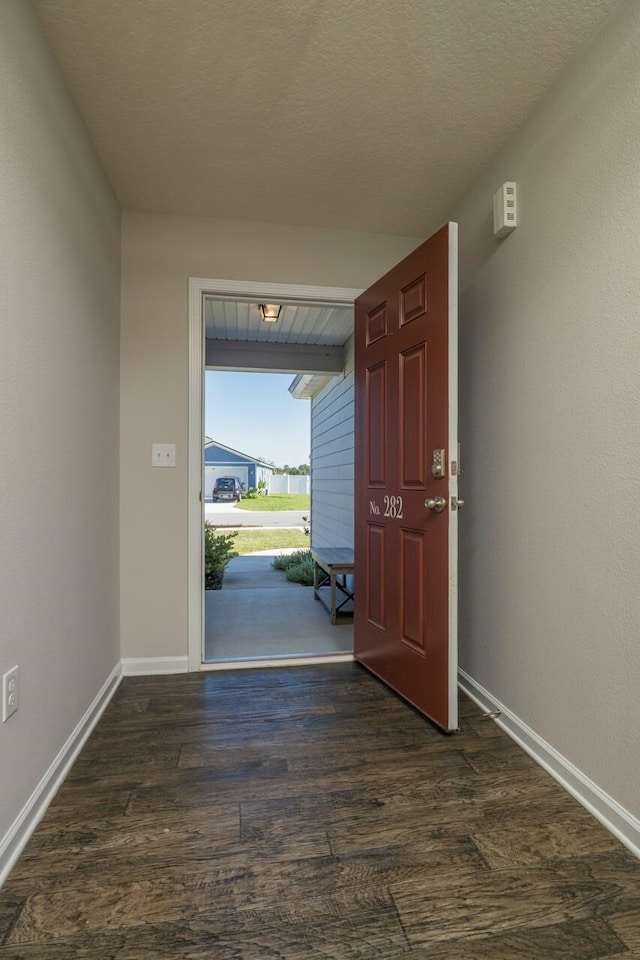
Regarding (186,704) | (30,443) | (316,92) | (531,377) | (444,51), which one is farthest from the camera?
(186,704)

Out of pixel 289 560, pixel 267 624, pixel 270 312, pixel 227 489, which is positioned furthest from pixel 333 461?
pixel 227 489

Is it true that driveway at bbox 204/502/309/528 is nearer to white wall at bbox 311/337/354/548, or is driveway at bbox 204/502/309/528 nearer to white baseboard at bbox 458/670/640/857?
white wall at bbox 311/337/354/548

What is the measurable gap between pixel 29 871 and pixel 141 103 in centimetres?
249

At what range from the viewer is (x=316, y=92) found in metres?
1.66

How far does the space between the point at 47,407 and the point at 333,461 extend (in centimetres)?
403

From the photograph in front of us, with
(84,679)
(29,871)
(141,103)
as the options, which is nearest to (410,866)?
(29,871)

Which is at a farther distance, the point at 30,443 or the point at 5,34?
the point at 30,443

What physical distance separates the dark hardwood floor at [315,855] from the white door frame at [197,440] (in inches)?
24.2

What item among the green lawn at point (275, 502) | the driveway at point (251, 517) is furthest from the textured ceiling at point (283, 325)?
the green lawn at point (275, 502)

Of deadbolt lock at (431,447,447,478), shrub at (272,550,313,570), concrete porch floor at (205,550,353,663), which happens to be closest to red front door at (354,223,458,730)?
deadbolt lock at (431,447,447,478)

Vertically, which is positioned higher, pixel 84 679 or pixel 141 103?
pixel 141 103

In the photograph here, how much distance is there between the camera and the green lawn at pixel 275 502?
36.3ft

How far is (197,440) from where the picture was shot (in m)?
2.47

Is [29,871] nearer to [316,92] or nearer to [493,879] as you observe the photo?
[493,879]
